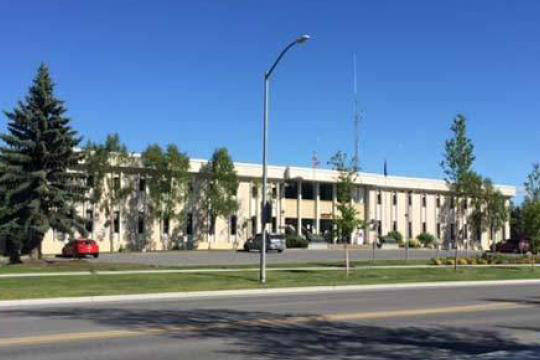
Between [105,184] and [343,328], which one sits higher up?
[105,184]

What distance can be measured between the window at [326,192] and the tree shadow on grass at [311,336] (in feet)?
211

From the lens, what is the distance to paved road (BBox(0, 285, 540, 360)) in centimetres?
1068

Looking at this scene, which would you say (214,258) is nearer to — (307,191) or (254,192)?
(254,192)

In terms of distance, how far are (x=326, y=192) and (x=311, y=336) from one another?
6896cm

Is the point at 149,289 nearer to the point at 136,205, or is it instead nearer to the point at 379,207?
the point at 136,205

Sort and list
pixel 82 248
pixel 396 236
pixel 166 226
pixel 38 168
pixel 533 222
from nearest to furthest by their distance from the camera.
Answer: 1. pixel 38 168
2. pixel 533 222
3. pixel 82 248
4. pixel 166 226
5. pixel 396 236

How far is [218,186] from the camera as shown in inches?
2736

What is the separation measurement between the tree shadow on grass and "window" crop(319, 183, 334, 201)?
64.3 m

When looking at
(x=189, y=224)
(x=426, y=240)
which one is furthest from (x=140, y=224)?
(x=426, y=240)

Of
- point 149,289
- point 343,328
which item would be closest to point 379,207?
point 149,289

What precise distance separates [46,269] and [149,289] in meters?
12.5

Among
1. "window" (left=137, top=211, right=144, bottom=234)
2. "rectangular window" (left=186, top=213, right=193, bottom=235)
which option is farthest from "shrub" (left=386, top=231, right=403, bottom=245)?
"window" (left=137, top=211, right=144, bottom=234)

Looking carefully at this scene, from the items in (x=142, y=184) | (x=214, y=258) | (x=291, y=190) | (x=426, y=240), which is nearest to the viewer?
(x=214, y=258)

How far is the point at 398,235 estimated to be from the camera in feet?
274
